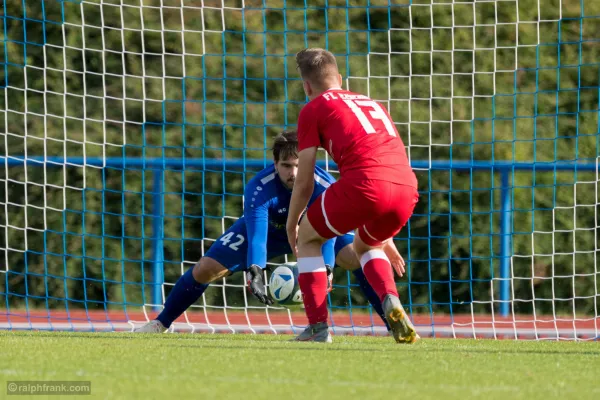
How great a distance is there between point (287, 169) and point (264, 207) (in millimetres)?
246

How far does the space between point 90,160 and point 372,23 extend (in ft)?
11.9

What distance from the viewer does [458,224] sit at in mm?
8688

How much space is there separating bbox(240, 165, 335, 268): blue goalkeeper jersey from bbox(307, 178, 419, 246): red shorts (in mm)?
560

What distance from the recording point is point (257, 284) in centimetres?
511

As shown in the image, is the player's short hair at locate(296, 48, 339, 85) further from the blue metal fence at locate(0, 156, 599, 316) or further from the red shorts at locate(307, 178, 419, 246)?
the blue metal fence at locate(0, 156, 599, 316)

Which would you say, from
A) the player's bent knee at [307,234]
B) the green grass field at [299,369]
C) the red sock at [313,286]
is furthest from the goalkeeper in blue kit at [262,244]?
the green grass field at [299,369]

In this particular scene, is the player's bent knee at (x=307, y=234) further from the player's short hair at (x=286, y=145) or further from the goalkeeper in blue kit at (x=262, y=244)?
the player's short hair at (x=286, y=145)

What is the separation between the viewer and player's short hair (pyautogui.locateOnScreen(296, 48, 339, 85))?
4988mm

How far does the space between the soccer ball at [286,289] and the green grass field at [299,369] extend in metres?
0.22

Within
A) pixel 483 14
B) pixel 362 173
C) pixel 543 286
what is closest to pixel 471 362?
pixel 362 173

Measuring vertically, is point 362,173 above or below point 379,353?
above

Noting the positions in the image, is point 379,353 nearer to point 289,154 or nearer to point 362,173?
point 362,173

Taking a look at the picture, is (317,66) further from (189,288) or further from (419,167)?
(419,167)

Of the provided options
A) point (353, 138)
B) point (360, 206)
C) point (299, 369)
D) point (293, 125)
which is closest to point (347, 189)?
point (360, 206)
